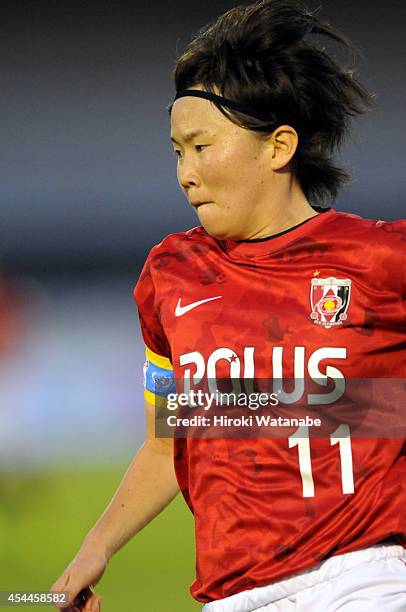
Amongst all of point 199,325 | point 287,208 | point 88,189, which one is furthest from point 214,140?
point 88,189

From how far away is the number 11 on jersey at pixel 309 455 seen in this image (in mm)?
1949

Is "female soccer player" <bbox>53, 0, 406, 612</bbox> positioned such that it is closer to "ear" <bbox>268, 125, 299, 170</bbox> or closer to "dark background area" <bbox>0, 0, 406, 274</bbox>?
"ear" <bbox>268, 125, 299, 170</bbox>

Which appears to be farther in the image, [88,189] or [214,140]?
[88,189]

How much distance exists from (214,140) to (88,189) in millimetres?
5776

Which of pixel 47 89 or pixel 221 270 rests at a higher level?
pixel 47 89

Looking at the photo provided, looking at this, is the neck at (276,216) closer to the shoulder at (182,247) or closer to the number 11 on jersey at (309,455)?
the shoulder at (182,247)

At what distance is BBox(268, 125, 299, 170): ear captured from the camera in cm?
217

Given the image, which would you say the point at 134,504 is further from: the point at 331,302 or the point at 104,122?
the point at 104,122

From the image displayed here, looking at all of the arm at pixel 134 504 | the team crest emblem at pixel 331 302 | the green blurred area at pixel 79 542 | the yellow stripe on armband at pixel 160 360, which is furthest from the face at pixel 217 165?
the green blurred area at pixel 79 542

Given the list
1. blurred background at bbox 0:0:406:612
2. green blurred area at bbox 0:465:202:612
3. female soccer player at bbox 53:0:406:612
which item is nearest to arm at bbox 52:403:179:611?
female soccer player at bbox 53:0:406:612

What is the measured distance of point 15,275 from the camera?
284 inches

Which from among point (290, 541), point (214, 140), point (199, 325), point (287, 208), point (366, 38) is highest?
point (366, 38)

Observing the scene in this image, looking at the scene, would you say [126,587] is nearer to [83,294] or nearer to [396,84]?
[83,294]

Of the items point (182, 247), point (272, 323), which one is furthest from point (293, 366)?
point (182, 247)
